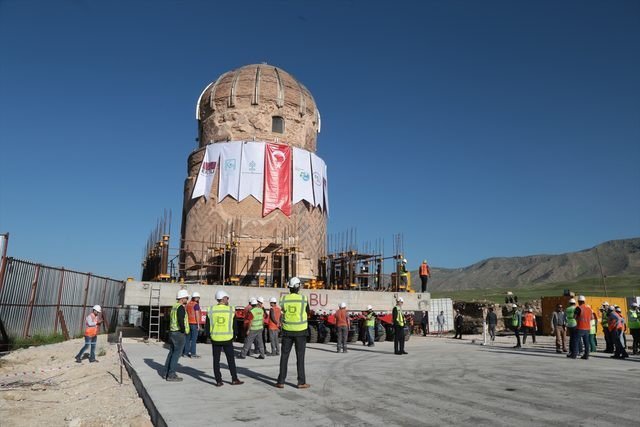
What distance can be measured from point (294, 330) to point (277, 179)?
21.5m

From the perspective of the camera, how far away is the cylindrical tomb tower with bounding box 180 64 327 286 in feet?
88.8

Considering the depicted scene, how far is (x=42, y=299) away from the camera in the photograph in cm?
1670

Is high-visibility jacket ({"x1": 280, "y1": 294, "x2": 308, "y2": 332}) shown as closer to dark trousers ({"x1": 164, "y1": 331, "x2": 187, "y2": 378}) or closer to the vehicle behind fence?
dark trousers ({"x1": 164, "y1": 331, "x2": 187, "y2": 378})

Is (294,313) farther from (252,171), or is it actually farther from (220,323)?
(252,171)

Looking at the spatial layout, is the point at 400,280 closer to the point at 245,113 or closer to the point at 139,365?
the point at 245,113

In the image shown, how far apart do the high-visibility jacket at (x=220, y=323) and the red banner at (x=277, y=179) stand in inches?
769

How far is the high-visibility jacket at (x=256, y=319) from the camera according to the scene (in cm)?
1283

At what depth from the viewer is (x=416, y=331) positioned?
3041 cm

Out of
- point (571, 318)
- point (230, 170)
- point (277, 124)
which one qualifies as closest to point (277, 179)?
point (230, 170)

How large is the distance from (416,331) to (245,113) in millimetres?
17051

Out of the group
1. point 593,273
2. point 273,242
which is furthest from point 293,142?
point 593,273

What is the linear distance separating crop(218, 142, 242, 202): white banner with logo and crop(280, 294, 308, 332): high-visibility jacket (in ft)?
67.3

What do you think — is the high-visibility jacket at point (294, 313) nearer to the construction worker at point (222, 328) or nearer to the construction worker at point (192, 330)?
the construction worker at point (222, 328)

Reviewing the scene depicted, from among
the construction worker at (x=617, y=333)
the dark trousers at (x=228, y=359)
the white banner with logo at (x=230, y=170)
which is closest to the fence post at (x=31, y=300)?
the dark trousers at (x=228, y=359)
